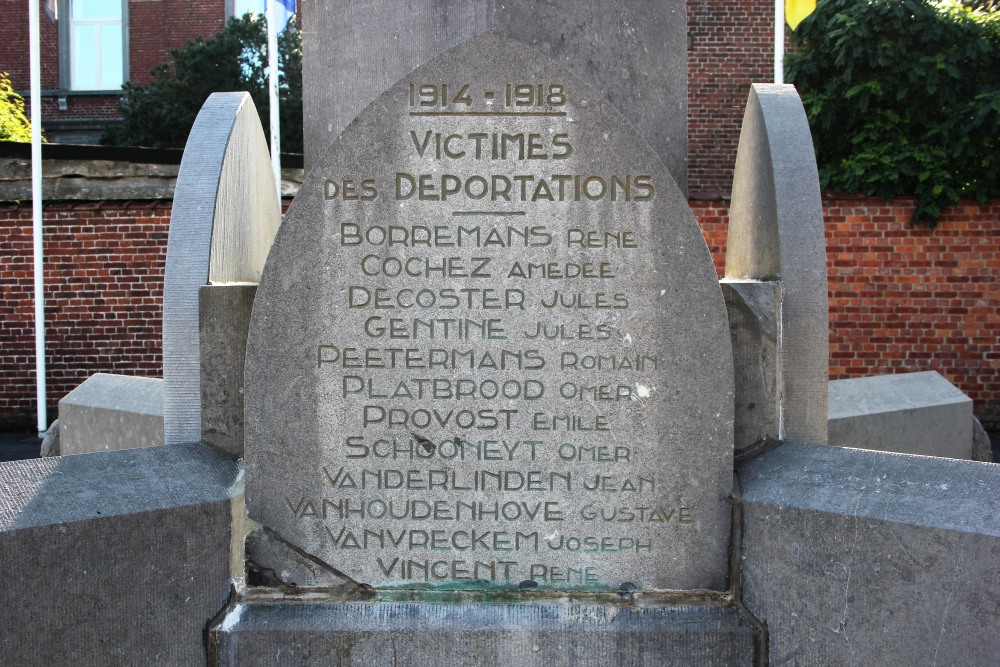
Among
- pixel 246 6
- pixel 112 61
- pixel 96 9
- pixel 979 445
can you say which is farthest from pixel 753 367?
pixel 96 9

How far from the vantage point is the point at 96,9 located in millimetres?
19016

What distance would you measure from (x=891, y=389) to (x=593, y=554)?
114 inches

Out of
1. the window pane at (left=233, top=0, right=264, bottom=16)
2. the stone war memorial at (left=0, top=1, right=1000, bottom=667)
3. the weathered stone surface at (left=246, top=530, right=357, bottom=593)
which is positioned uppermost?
the window pane at (left=233, top=0, right=264, bottom=16)

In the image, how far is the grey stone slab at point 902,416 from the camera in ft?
13.4

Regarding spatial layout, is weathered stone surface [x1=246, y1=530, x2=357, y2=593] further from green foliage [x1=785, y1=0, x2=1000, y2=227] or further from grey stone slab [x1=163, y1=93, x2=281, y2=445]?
green foliage [x1=785, y1=0, x2=1000, y2=227]

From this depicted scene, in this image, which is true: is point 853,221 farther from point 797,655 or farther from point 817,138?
point 797,655

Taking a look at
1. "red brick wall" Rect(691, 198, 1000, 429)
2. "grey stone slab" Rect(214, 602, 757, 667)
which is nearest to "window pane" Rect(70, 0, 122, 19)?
"red brick wall" Rect(691, 198, 1000, 429)

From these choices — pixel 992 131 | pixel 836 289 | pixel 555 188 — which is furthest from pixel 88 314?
pixel 992 131

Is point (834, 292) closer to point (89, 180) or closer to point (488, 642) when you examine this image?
point (89, 180)

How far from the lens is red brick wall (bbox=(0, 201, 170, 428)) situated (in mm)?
9805

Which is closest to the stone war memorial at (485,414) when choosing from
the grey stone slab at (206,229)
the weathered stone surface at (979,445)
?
the grey stone slab at (206,229)

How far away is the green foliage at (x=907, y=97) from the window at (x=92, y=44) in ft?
45.2

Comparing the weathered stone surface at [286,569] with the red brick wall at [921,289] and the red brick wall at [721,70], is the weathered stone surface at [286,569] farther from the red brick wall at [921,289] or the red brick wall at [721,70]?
the red brick wall at [721,70]

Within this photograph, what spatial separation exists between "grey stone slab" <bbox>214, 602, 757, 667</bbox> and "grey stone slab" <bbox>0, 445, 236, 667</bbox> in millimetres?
143
